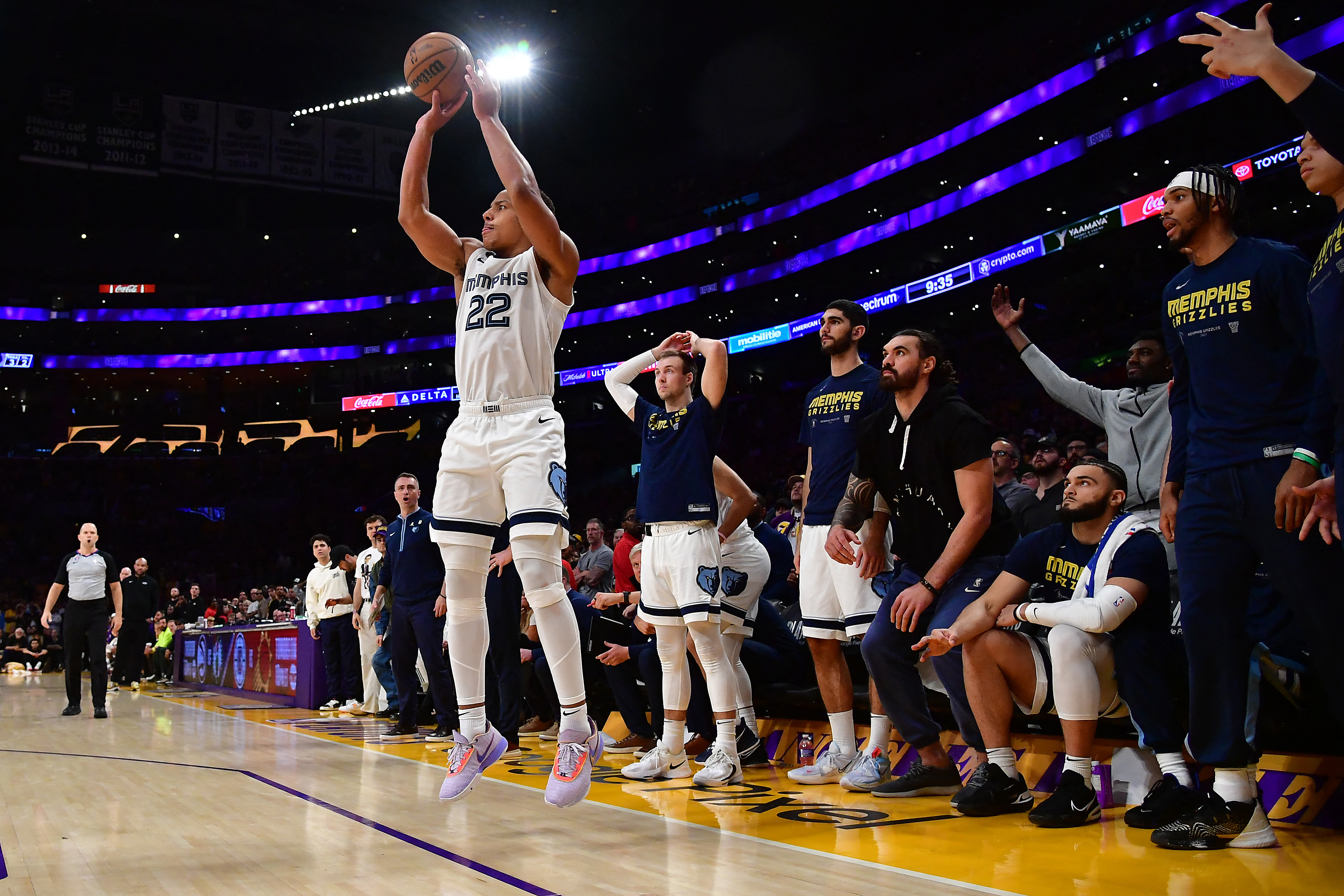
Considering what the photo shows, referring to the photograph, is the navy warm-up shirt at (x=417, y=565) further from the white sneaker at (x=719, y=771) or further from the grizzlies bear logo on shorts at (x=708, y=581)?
the white sneaker at (x=719, y=771)

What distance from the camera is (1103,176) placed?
23.1m

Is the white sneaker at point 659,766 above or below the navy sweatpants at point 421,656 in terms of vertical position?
below

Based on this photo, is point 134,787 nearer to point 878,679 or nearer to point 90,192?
point 878,679

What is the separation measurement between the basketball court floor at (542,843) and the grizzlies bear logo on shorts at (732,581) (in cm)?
95

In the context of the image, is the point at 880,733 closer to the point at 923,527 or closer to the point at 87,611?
the point at 923,527

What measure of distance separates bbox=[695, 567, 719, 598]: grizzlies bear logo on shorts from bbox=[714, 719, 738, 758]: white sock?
0.63m

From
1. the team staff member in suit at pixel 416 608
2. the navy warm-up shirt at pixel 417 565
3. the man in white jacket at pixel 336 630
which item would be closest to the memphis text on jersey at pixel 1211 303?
the team staff member in suit at pixel 416 608

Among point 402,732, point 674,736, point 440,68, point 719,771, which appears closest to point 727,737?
point 719,771

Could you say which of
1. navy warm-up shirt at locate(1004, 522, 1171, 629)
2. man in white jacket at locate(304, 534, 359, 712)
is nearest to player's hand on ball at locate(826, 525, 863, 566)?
navy warm-up shirt at locate(1004, 522, 1171, 629)

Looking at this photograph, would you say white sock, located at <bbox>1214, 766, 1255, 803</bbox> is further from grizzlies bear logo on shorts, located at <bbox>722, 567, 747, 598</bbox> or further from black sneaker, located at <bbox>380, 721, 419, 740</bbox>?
black sneaker, located at <bbox>380, 721, 419, 740</bbox>

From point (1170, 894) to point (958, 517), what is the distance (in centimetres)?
189

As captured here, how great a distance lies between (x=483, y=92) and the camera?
379 centimetres

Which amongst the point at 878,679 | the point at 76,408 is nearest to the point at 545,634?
the point at 878,679

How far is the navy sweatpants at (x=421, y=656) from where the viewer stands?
728 cm
